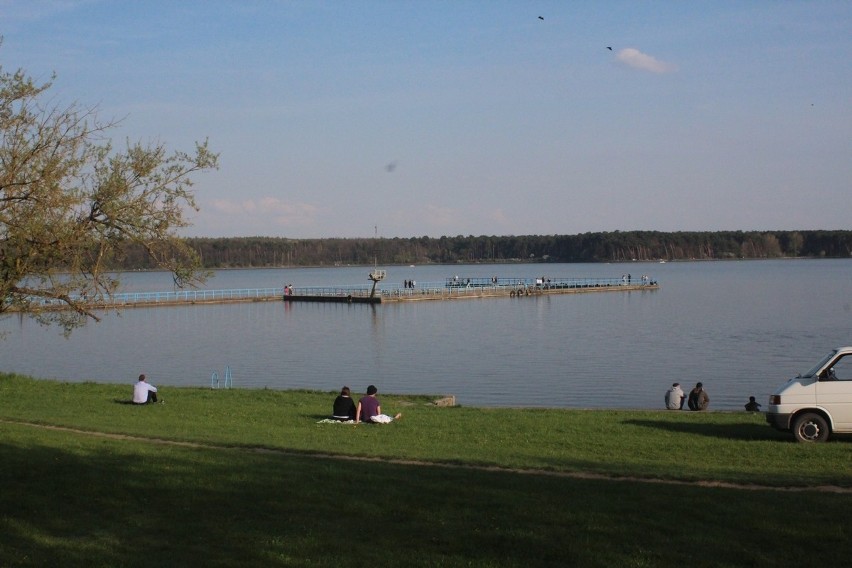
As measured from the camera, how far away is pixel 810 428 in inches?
658

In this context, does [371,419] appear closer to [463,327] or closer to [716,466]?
[716,466]

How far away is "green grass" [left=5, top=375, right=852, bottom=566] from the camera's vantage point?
29.3ft

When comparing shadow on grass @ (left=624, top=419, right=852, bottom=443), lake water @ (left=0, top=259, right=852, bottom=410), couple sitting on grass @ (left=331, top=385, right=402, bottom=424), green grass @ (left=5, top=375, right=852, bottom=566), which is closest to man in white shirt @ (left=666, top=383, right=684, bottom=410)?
lake water @ (left=0, top=259, right=852, bottom=410)

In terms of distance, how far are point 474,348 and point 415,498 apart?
4516cm

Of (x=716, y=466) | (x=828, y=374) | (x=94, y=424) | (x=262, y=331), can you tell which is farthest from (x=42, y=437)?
(x=262, y=331)

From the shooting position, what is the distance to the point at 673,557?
863 centimetres

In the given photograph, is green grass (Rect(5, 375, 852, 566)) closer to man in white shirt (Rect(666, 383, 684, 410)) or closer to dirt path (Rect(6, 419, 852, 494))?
dirt path (Rect(6, 419, 852, 494))

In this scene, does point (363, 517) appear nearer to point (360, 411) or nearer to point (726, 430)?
point (360, 411)

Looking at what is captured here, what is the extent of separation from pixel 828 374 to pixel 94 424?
14050 millimetres

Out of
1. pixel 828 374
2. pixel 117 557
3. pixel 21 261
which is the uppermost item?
pixel 21 261

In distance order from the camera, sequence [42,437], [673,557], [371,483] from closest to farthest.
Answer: [673,557]
[371,483]
[42,437]

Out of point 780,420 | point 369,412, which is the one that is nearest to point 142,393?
point 369,412

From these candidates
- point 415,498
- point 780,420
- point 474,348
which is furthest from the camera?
point 474,348

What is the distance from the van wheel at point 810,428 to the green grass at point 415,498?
31 cm
